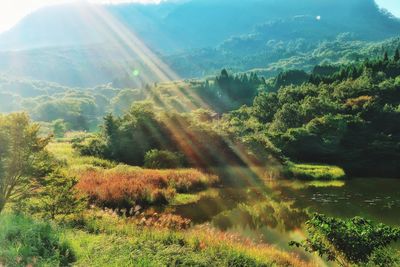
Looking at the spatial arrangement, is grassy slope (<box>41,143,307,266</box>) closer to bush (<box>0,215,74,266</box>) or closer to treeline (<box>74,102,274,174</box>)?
bush (<box>0,215,74,266</box>)

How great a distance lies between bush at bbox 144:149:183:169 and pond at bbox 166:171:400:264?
6646 mm

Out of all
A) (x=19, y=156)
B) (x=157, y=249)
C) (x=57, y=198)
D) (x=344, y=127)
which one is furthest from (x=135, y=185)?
(x=344, y=127)

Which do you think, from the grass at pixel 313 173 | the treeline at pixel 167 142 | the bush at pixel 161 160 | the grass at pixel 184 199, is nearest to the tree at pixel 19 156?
the grass at pixel 184 199

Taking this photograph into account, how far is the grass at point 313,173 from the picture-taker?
41.4 m

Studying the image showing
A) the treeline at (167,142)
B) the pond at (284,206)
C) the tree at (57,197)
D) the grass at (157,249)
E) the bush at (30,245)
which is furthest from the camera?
the treeline at (167,142)

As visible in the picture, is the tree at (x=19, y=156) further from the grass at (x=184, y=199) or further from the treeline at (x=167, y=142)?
the treeline at (x=167, y=142)

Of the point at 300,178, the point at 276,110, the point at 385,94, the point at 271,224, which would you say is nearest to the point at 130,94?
the point at 276,110

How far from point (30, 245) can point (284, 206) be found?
19785 millimetres

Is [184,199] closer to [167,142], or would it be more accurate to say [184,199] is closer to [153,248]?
[153,248]

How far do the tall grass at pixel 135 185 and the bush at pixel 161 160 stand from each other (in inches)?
184

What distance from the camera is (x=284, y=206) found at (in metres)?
28.4

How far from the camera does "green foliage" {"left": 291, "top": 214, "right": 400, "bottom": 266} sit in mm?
11773

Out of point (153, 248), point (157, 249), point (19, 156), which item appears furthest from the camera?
point (19, 156)

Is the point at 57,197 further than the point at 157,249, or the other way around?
the point at 57,197
